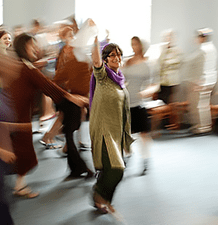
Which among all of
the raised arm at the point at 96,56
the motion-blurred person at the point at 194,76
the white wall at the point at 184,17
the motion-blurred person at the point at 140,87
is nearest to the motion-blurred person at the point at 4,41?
the raised arm at the point at 96,56

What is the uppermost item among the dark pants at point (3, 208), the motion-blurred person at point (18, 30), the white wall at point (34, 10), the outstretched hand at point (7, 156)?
the white wall at point (34, 10)

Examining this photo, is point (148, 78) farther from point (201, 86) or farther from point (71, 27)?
point (71, 27)

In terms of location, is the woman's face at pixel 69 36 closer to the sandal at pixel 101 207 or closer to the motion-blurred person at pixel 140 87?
the motion-blurred person at pixel 140 87

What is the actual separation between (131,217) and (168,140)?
0.50 meters

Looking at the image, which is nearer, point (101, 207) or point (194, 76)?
point (101, 207)

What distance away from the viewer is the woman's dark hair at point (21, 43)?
1.57 m

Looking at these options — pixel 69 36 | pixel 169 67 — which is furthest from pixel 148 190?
pixel 69 36

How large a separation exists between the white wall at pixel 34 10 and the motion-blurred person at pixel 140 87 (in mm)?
371

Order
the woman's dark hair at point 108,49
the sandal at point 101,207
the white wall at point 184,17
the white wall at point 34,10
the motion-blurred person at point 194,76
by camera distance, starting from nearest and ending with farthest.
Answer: the white wall at point 34,10, the woman's dark hair at point 108,49, the sandal at point 101,207, the white wall at point 184,17, the motion-blurred person at point 194,76

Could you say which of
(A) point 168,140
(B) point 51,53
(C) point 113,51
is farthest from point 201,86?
(B) point 51,53

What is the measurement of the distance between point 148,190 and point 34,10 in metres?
0.98

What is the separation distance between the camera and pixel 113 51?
1.67 m

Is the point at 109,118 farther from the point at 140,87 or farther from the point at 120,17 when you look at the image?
the point at 120,17

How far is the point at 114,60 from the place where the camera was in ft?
5.54
